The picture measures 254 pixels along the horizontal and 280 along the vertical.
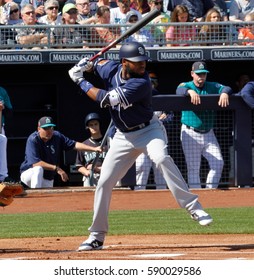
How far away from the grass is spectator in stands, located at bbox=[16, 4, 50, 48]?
3.86 m

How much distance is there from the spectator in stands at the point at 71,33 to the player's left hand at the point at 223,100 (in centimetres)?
246

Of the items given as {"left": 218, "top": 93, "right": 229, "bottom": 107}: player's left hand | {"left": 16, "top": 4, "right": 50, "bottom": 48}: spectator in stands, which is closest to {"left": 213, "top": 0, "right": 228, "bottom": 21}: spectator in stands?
{"left": 218, "top": 93, "right": 229, "bottom": 107}: player's left hand

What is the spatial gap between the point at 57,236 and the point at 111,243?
969mm

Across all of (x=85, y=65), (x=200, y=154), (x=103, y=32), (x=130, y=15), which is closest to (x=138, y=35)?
(x=130, y=15)

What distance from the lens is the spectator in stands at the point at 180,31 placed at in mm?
15312

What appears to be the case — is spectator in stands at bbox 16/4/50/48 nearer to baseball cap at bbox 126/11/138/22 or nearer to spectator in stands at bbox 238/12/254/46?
baseball cap at bbox 126/11/138/22

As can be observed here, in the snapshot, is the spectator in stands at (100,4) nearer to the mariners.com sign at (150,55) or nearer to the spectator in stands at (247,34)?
the mariners.com sign at (150,55)

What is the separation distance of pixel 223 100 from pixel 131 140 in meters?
6.36

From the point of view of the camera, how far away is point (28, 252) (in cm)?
802

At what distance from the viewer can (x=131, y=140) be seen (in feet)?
26.7

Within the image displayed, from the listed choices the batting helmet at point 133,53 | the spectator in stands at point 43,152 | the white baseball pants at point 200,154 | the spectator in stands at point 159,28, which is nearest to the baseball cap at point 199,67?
the white baseball pants at point 200,154

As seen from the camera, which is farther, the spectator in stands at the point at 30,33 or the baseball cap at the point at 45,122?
the spectator in stands at the point at 30,33

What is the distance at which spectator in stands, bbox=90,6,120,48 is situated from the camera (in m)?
15.1
